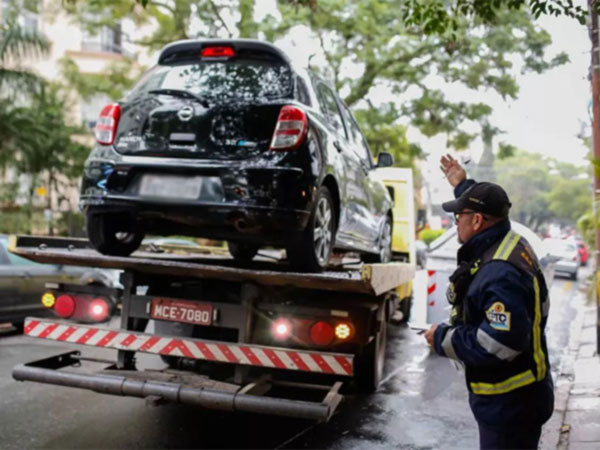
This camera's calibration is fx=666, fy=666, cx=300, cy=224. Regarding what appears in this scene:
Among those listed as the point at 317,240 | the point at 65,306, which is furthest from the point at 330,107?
the point at 65,306

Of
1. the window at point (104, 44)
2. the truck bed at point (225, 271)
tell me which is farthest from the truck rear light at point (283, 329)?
the window at point (104, 44)

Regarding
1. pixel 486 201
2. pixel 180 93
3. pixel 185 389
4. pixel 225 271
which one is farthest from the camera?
pixel 180 93

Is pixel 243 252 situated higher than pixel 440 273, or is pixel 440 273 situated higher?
pixel 243 252

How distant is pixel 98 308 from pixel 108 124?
143 centimetres

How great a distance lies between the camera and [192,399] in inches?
162

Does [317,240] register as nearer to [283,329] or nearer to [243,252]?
[283,329]

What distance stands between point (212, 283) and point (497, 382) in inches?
104

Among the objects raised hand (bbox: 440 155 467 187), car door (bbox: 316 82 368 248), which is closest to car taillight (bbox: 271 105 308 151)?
car door (bbox: 316 82 368 248)

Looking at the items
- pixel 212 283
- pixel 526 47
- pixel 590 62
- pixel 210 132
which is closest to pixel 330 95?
pixel 210 132

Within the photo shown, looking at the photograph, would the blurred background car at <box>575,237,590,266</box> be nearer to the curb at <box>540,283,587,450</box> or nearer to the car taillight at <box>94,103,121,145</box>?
the curb at <box>540,283,587,450</box>

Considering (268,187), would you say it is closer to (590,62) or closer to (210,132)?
(210,132)

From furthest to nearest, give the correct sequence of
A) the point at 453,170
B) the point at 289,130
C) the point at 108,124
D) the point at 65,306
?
the point at 65,306, the point at 108,124, the point at 289,130, the point at 453,170

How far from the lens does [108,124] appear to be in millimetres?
4977

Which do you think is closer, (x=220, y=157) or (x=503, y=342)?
(x=503, y=342)
